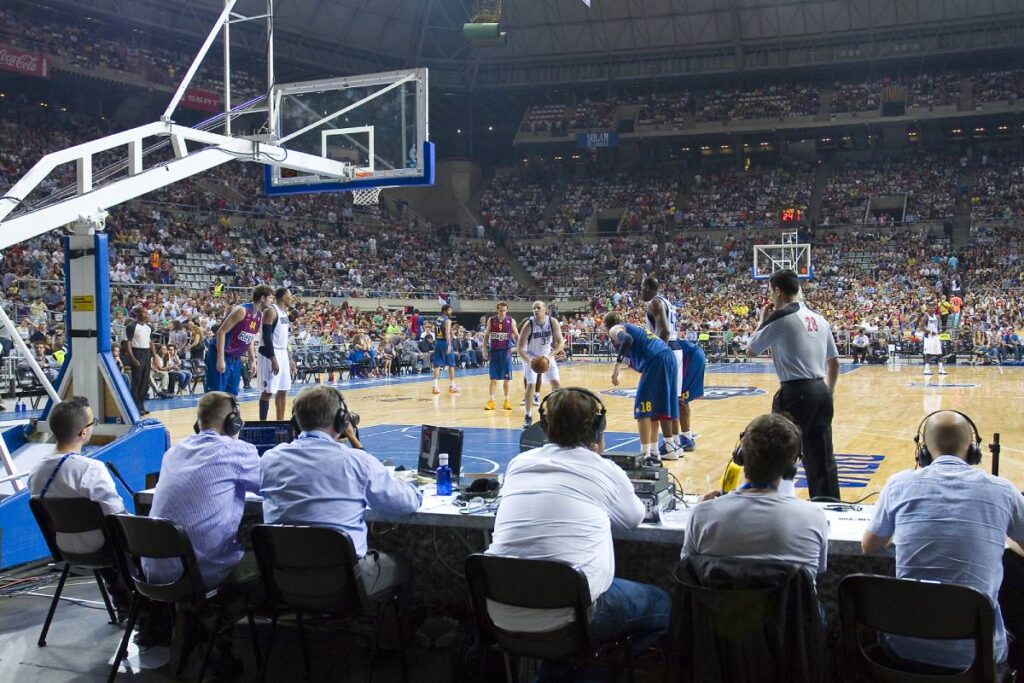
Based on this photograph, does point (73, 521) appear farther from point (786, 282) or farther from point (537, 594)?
point (786, 282)

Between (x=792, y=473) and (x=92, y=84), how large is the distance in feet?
113

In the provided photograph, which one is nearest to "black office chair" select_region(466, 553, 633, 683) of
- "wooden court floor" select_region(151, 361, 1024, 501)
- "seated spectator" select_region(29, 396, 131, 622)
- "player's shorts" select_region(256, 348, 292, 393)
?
"seated spectator" select_region(29, 396, 131, 622)

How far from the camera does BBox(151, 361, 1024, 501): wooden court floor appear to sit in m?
8.80

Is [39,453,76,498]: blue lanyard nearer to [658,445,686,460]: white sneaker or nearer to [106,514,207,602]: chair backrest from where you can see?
[106,514,207,602]: chair backrest

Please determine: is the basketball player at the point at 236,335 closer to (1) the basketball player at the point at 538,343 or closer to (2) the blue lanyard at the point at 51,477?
(1) the basketball player at the point at 538,343

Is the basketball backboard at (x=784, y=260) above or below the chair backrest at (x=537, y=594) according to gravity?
above

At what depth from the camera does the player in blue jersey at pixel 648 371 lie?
852 centimetres

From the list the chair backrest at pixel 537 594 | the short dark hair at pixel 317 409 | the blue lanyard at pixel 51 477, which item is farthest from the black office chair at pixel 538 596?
the blue lanyard at pixel 51 477

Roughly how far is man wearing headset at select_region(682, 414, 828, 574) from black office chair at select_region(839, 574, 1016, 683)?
196mm

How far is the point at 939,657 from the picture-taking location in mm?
2992

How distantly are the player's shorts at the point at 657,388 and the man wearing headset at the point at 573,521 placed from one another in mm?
4797

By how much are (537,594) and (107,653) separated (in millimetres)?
2720

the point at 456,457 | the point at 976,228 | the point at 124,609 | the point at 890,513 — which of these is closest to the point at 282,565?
the point at 456,457

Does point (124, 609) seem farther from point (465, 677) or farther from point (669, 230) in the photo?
point (669, 230)
